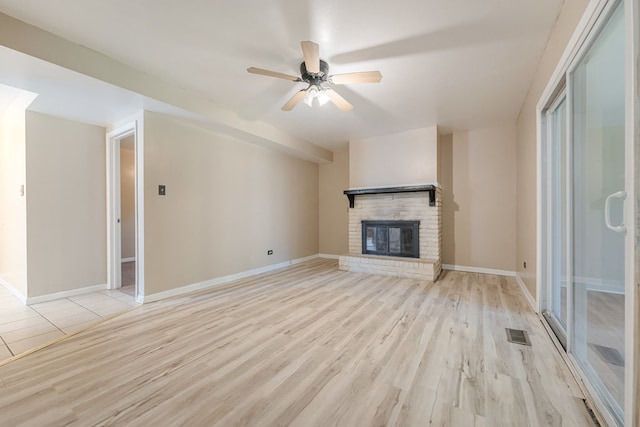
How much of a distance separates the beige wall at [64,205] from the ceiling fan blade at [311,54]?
3.37 metres

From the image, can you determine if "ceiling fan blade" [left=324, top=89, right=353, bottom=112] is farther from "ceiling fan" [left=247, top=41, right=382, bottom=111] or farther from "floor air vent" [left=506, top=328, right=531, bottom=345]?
"floor air vent" [left=506, top=328, right=531, bottom=345]

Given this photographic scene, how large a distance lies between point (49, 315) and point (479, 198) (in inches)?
243

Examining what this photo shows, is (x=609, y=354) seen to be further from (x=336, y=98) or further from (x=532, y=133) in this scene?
(x=336, y=98)

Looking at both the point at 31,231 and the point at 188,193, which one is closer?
the point at 31,231

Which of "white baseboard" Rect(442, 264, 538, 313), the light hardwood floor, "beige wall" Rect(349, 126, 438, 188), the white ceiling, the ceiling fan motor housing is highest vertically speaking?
the white ceiling

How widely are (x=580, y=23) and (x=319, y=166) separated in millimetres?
5072

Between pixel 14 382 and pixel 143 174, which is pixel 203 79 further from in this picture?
pixel 14 382

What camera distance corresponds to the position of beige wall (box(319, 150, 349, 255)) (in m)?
Answer: 6.00

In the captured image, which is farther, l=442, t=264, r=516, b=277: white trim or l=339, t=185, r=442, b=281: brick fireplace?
l=442, t=264, r=516, b=277: white trim

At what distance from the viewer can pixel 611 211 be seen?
1426 millimetres

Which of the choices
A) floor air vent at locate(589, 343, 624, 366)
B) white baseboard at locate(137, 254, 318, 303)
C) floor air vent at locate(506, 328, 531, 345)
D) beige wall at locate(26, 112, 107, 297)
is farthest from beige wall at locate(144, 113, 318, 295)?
floor air vent at locate(589, 343, 624, 366)

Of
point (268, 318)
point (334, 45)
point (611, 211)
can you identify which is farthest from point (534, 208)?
point (268, 318)

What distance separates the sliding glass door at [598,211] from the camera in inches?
51.5

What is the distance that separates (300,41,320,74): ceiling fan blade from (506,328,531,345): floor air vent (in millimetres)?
2801
